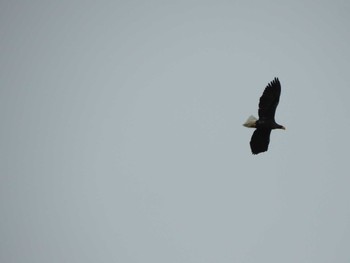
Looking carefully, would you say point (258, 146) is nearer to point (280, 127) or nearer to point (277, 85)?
point (280, 127)

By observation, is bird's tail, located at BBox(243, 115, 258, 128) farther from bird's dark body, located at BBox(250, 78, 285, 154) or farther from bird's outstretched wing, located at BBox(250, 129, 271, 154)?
bird's outstretched wing, located at BBox(250, 129, 271, 154)

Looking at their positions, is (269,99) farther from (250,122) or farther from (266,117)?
(250,122)

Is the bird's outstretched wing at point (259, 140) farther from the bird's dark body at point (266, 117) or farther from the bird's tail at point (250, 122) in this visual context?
the bird's tail at point (250, 122)

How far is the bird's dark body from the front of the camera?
94.2 ft

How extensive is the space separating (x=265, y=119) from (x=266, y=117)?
117 mm

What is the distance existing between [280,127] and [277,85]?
2255mm

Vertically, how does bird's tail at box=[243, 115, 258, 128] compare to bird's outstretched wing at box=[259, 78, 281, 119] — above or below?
below

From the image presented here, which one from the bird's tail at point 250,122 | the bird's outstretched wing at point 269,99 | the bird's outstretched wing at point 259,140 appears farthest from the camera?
the bird's outstretched wing at point 259,140

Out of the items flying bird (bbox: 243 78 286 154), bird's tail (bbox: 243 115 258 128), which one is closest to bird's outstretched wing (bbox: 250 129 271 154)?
flying bird (bbox: 243 78 286 154)

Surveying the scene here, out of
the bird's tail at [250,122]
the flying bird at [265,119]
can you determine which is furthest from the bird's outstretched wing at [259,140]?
the bird's tail at [250,122]

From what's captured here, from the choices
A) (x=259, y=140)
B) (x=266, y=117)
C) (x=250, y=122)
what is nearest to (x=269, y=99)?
(x=266, y=117)

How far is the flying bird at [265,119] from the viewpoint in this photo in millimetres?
28719

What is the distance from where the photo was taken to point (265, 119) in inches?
1153

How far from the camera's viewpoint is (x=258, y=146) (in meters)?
29.9
